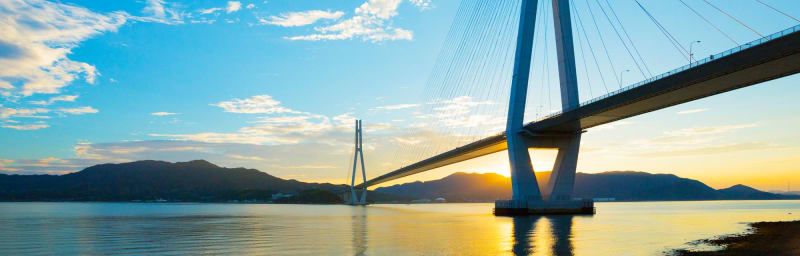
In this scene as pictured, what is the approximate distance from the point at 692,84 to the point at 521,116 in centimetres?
1577

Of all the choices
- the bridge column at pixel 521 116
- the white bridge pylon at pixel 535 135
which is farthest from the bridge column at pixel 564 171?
the bridge column at pixel 521 116

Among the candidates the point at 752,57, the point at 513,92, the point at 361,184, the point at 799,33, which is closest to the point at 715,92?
the point at 752,57

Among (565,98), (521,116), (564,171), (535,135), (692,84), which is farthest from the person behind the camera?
(564,171)

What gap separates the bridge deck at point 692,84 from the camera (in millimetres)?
28645

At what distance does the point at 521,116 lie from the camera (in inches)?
1891

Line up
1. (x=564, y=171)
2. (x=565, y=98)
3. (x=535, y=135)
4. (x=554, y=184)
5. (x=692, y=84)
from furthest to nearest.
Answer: (x=554, y=184), (x=564, y=171), (x=535, y=135), (x=565, y=98), (x=692, y=84)

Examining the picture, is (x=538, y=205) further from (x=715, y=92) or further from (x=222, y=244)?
(x=222, y=244)

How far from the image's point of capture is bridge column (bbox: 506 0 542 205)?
46.8 metres

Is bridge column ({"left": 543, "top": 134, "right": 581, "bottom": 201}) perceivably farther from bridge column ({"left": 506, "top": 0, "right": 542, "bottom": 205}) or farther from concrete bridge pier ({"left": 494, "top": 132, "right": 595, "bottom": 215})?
bridge column ({"left": 506, "top": 0, "right": 542, "bottom": 205})

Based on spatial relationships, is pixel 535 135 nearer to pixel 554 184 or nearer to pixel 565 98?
pixel 565 98

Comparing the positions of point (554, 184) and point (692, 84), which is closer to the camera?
point (692, 84)

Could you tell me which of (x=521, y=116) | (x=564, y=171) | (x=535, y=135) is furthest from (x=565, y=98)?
(x=564, y=171)

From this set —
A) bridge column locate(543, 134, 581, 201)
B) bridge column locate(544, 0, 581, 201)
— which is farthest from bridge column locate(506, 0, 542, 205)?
bridge column locate(544, 0, 581, 201)

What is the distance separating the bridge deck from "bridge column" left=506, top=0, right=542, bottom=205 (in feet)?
4.28
